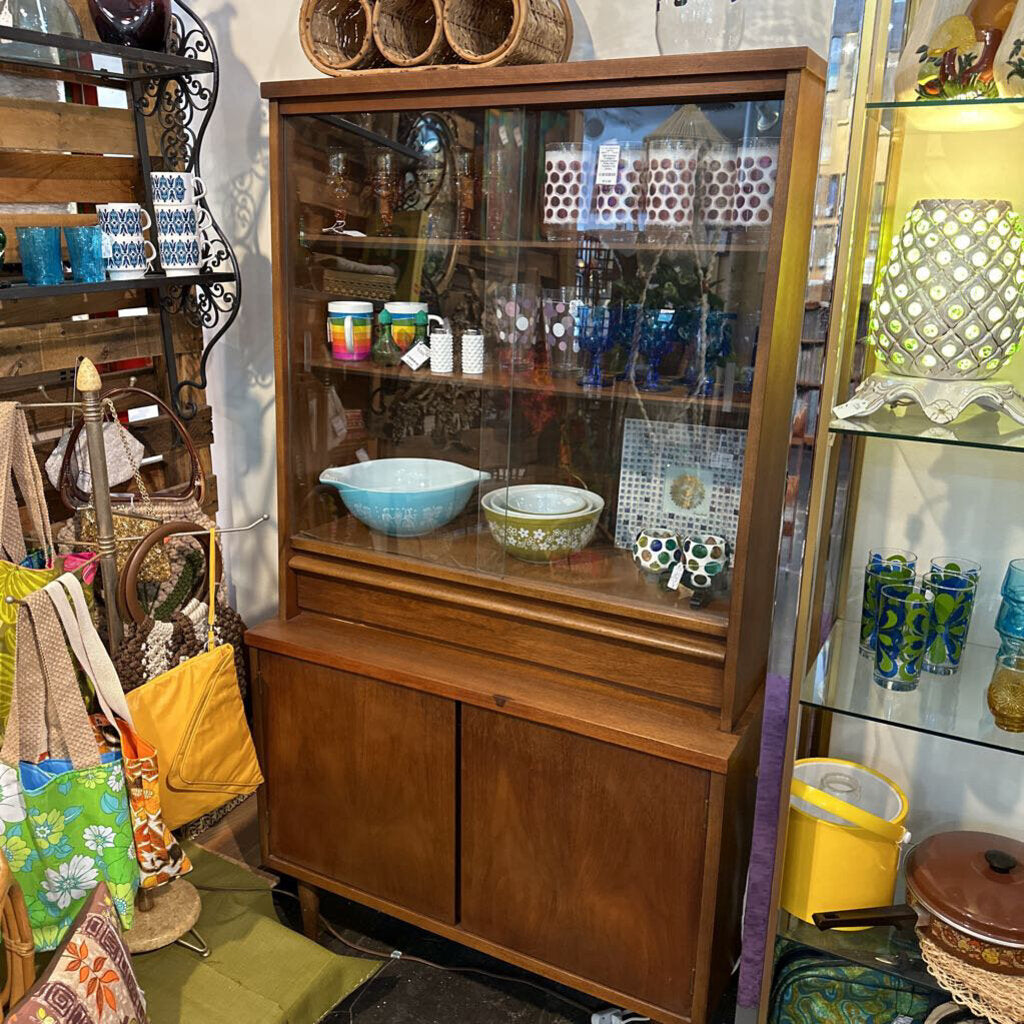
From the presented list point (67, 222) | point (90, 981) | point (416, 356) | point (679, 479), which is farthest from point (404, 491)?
point (90, 981)

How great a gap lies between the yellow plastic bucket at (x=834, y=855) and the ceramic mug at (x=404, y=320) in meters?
1.06

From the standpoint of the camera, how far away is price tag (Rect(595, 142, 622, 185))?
162cm

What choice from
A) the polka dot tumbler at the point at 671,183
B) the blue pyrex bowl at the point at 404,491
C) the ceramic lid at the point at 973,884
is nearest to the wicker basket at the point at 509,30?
the polka dot tumbler at the point at 671,183

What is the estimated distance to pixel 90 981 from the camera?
4.41 feet

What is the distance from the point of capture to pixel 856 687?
60.2 inches

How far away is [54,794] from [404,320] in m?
1.02

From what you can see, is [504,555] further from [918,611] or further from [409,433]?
[918,611]

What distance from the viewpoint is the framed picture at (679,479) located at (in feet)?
5.38

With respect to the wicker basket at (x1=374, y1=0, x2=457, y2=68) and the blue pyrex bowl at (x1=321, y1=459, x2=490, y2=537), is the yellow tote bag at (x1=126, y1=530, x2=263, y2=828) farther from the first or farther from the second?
the wicker basket at (x1=374, y1=0, x2=457, y2=68)

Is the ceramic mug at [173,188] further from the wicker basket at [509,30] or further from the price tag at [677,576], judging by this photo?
the price tag at [677,576]

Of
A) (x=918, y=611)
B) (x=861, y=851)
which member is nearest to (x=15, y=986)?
(x=861, y=851)

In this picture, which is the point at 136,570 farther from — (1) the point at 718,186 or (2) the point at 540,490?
(1) the point at 718,186

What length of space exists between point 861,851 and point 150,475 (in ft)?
5.71

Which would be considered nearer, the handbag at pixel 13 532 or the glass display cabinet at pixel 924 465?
the glass display cabinet at pixel 924 465
